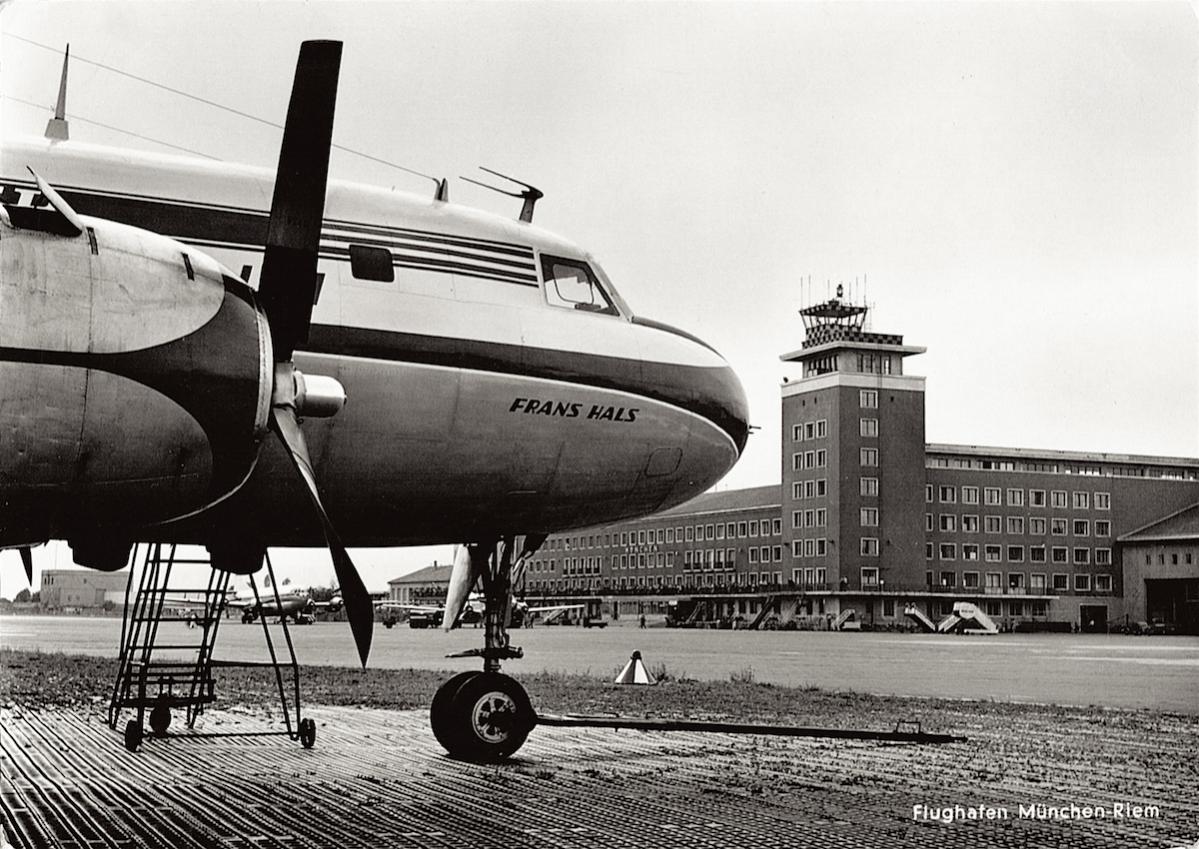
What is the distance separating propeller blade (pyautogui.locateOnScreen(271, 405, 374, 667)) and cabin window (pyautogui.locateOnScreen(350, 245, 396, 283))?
3050 millimetres

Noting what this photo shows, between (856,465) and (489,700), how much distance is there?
11080 centimetres

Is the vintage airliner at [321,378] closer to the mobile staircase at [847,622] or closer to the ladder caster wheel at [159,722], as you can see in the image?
the ladder caster wheel at [159,722]

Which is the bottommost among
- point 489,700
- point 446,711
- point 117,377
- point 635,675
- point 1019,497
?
point 635,675

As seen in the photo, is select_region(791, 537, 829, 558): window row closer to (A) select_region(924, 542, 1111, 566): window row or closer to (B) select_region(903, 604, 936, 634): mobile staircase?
(B) select_region(903, 604, 936, 634): mobile staircase

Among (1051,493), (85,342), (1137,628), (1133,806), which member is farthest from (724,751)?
(1051,493)

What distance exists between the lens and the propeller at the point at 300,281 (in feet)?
22.6

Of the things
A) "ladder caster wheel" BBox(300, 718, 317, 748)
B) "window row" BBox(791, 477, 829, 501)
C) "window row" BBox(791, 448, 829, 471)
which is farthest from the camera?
"window row" BBox(791, 477, 829, 501)

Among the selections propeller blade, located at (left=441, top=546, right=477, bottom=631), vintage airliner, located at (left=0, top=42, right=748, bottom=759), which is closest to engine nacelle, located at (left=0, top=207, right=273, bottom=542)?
vintage airliner, located at (left=0, top=42, right=748, bottom=759)

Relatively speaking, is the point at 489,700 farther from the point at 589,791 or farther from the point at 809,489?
the point at 809,489

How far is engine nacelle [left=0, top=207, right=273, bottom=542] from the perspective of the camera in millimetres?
5566

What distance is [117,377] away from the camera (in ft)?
19.0

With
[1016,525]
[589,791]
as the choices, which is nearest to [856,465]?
[1016,525]

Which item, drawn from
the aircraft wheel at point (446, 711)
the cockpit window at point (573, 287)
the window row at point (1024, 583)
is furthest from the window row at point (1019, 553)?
the cockpit window at point (573, 287)

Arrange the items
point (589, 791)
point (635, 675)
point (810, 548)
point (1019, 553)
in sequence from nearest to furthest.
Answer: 1. point (589, 791)
2. point (635, 675)
3. point (810, 548)
4. point (1019, 553)
